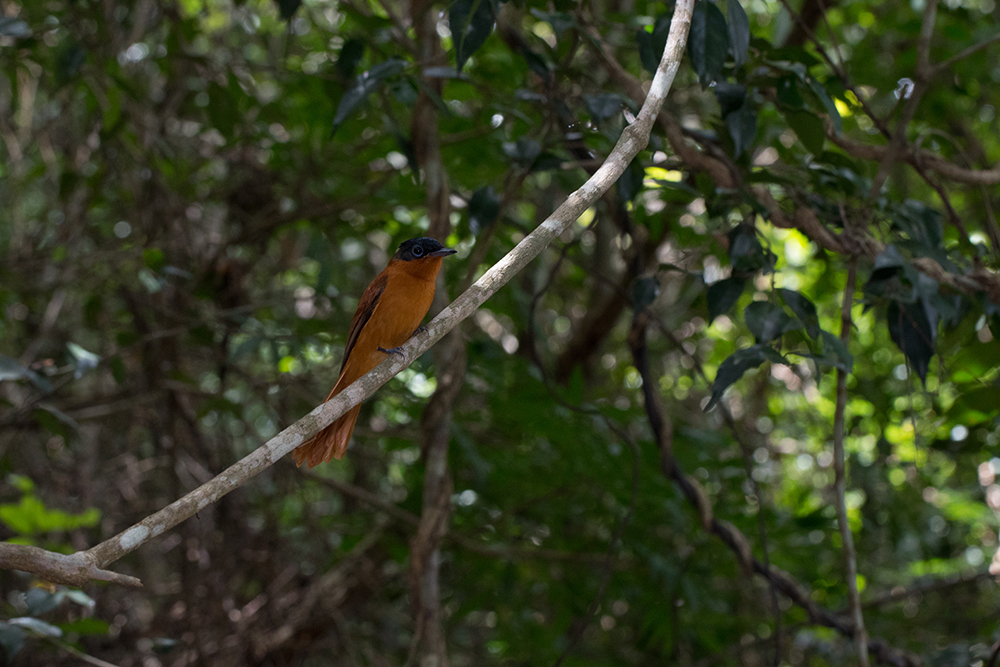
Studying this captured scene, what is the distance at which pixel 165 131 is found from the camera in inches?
172

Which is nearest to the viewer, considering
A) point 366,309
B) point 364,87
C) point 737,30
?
point 737,30

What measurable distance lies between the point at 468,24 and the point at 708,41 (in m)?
0.66

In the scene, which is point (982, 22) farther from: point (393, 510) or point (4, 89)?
point (4, 89)

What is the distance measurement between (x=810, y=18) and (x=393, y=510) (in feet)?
11.1

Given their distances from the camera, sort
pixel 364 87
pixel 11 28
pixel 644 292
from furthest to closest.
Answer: pixel 11 28
pixel 644 292
pixel 364 87

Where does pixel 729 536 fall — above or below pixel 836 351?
below

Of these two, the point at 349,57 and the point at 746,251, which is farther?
the point at 349,57

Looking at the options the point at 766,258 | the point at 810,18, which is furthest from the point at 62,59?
the point at 810,18

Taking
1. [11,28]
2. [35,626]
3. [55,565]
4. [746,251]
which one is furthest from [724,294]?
[11,28]

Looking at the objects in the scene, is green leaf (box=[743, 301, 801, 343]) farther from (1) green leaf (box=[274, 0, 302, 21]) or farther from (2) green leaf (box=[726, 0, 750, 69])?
(1) green leaf (box=[274, 0, 302, 21])

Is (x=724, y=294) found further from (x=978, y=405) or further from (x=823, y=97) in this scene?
(x=978, y=405)

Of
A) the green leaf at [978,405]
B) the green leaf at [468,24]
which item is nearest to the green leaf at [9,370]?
the green leaf at [468,24]

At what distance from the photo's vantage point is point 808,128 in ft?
7.75

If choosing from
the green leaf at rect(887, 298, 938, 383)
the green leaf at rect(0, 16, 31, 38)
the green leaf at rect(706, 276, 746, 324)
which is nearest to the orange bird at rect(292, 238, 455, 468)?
the green leaf at rect(706, 276, 746, 324)
